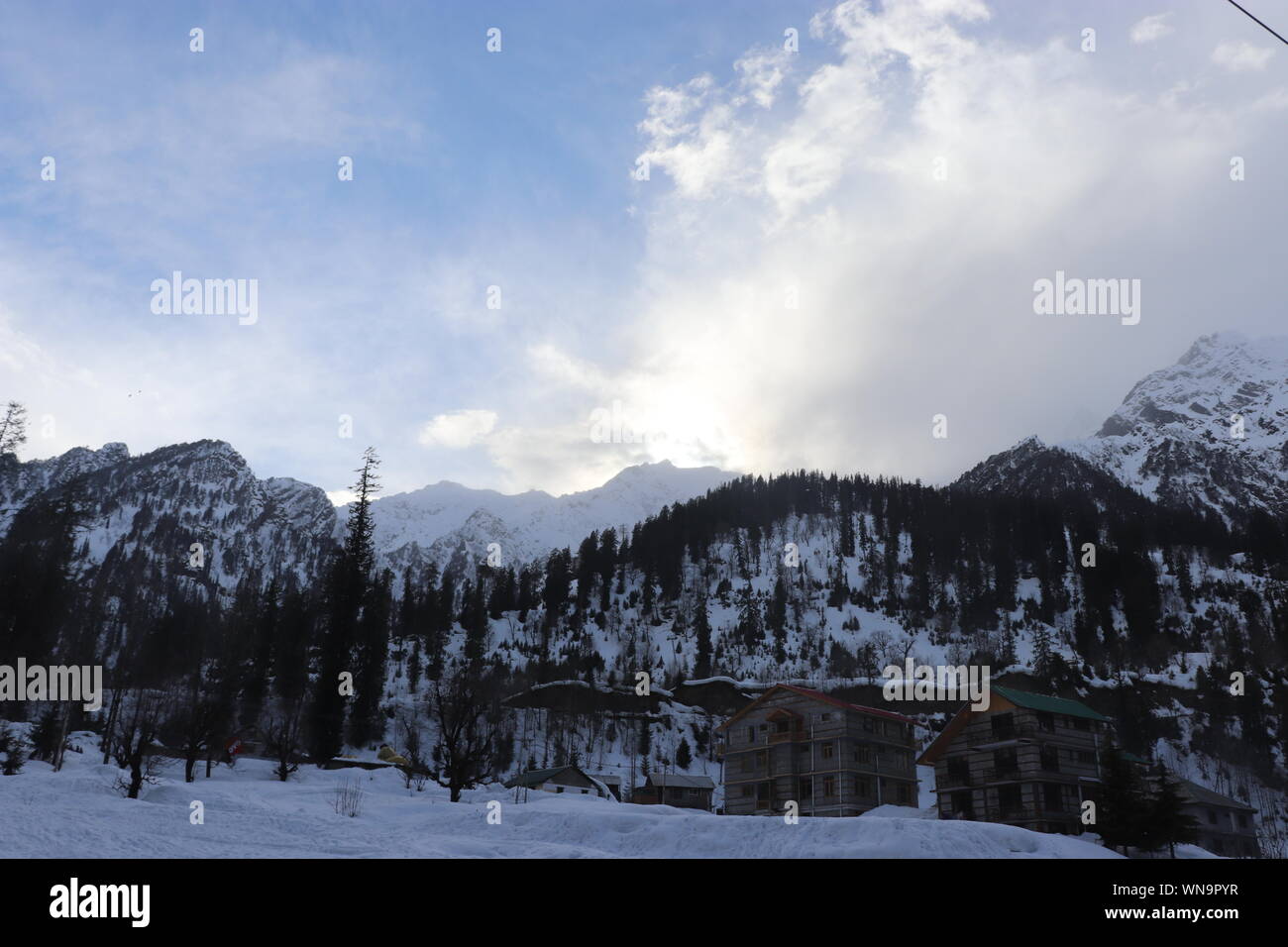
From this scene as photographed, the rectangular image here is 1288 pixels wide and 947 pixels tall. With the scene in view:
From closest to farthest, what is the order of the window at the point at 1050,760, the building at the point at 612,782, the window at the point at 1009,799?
the window at the point at 1050,760 → the window at the point at 1009,799 → the building at the point at 612,782

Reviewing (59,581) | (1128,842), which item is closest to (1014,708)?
(1128,842)

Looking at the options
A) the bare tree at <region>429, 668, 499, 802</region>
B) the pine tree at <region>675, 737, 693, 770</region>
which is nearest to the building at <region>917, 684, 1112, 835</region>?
the bare tree at <region>429, 668, 499, 802</region>

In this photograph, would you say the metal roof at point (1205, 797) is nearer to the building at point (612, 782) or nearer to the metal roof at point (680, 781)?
the metal roof at point (680, 781)

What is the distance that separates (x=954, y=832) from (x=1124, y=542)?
150 metres

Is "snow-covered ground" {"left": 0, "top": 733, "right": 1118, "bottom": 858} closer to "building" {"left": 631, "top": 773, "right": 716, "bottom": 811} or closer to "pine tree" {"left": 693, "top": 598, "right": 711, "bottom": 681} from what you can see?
"building" {"left": 631, "top": 773, "right": 716, "bottom": 811}

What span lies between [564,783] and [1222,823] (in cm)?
4524

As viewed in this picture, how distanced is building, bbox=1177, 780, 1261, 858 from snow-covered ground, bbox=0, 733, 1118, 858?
35.1 metres

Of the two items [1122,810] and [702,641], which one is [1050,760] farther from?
[702,641]

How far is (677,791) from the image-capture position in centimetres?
6881

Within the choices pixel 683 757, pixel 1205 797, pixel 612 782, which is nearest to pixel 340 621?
pixel 612 782

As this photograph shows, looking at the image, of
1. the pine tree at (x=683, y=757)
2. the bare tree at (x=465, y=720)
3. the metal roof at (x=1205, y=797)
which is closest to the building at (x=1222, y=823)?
the metal roof at (x=1205, y=797)

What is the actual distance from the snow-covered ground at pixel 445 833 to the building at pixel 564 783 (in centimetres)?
3607

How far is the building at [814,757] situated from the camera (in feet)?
166

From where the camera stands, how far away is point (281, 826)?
976 inches
